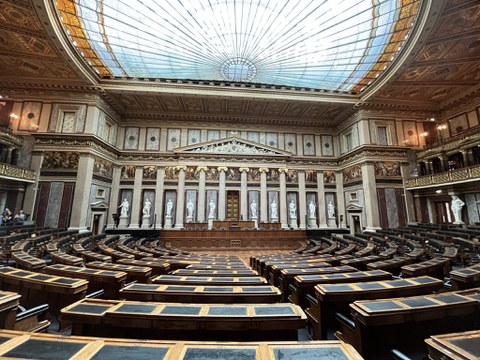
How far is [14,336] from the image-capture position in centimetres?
157

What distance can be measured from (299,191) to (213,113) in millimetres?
11273

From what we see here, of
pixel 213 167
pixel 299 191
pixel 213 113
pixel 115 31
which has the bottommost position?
pixel 299 191

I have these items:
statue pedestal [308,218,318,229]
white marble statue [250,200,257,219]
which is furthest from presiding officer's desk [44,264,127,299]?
statue pedestal [308,218,318,229]

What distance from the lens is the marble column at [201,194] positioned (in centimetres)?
2039

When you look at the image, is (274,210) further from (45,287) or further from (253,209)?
(45,287)

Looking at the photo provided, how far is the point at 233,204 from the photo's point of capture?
70.6 feet

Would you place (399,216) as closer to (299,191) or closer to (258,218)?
(299,191)

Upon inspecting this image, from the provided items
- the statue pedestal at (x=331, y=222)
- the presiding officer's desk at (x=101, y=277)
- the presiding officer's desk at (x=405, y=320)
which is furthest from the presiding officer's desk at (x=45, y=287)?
the statue pedestal at (x=331, y=222)

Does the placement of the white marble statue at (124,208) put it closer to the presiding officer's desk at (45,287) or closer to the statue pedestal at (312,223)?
the statue pedestal at (312,223)

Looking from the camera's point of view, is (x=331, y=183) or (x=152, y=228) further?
(x=331, y=183)

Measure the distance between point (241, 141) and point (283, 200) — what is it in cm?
686

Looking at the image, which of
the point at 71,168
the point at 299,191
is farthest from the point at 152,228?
the point at 299,191

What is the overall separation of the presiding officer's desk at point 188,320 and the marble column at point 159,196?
18.5 meters

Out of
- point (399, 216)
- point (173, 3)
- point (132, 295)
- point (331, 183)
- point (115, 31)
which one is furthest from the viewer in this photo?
point (331, 183)
